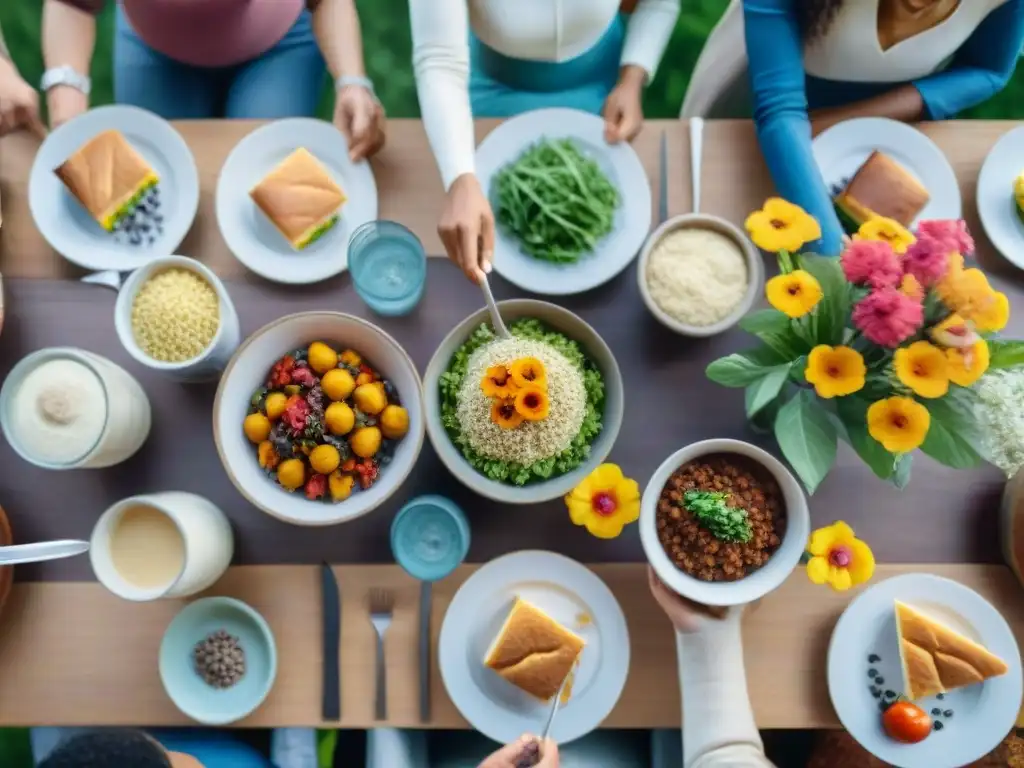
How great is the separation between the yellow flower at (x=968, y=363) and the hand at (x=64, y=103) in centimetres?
116

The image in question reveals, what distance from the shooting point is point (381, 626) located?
0.92 meters

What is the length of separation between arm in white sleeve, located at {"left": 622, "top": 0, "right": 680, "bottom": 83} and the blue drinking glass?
0.49 meters

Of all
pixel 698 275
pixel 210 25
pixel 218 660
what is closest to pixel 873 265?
pixel 698 275

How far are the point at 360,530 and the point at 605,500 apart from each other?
1.08 ft

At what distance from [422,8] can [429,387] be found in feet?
1.73

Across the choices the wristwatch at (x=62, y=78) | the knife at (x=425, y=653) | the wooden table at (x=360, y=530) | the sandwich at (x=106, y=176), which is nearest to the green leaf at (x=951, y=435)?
the wooden table at (x=360, y=530)

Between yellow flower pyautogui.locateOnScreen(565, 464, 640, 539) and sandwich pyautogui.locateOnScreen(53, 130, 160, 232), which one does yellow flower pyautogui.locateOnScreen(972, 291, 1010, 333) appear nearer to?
yellow flower pyautogui.locateOnScreen(565, 464, 640, 539)

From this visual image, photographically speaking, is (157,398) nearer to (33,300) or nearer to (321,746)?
(33,300)

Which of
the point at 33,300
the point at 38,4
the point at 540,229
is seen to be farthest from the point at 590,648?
the point at 38,4

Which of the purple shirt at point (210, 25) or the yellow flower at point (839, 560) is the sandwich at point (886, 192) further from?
the purple shirt at point (210, 25)

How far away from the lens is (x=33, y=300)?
0.97 m

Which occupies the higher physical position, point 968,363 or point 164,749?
point 968,363

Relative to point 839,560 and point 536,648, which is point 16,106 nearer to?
point 536,648

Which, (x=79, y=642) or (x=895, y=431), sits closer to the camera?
(x=895, y=431)
